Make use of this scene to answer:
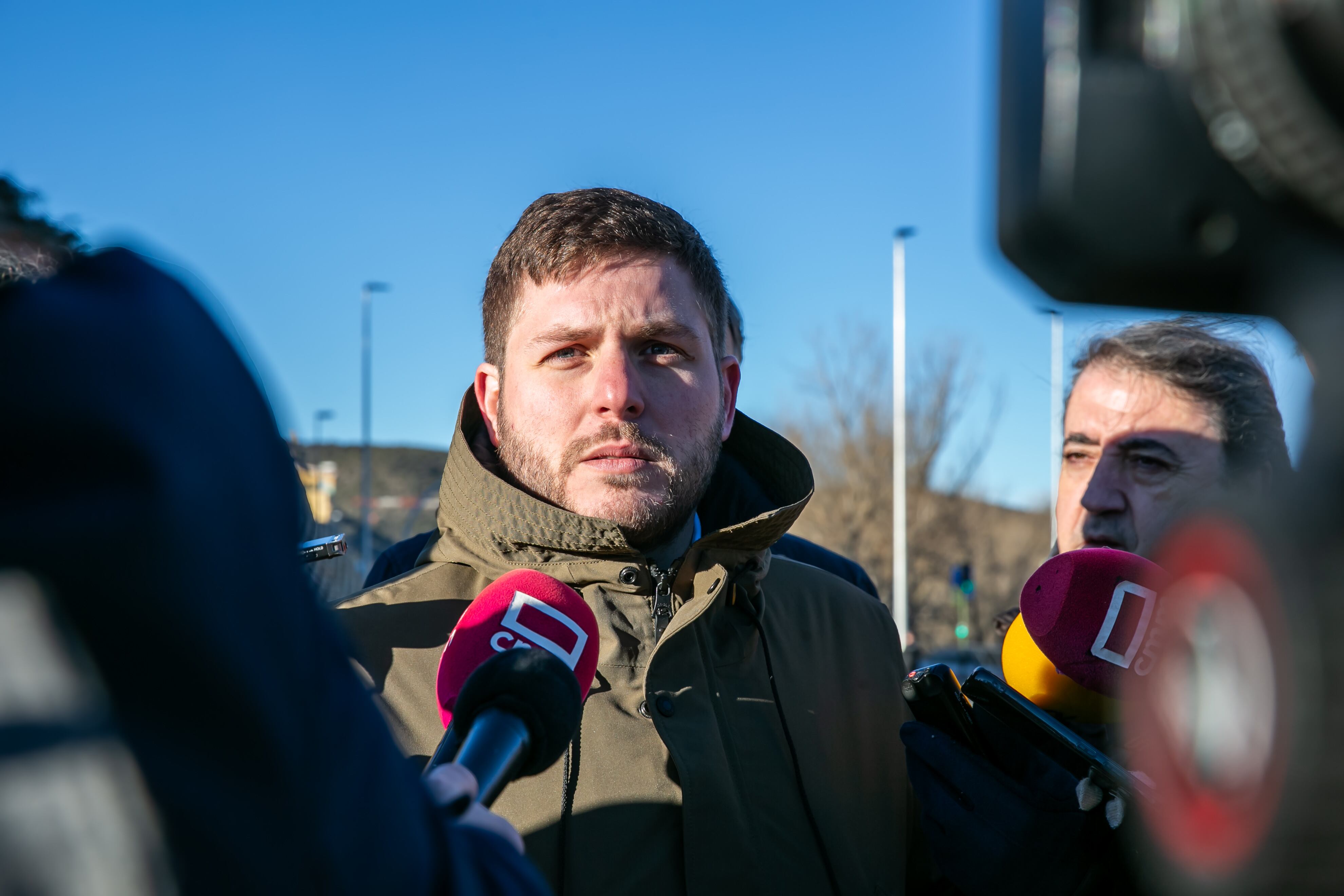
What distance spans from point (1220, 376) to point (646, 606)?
159 centimetres

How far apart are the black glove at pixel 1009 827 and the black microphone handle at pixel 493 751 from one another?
1.12m

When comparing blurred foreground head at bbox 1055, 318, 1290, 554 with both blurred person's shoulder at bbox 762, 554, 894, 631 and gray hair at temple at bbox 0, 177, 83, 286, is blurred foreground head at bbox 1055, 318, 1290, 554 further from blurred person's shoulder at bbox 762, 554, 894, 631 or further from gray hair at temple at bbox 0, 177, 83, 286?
gray hair at temple at bbox 0, 177, 83, 286

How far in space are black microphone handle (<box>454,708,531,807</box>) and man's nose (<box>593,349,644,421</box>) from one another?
1142mm

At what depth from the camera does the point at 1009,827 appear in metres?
2.01

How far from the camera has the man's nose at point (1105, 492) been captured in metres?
2.71

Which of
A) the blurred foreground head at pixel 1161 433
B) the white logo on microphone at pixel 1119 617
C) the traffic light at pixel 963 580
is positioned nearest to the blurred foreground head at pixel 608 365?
the white logo on microphone at pixel 1119 617

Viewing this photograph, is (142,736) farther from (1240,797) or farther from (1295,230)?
(1295,230)

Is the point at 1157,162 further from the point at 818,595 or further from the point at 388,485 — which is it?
the point at 388,485

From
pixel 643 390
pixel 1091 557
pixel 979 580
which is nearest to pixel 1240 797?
pixel 1091 557

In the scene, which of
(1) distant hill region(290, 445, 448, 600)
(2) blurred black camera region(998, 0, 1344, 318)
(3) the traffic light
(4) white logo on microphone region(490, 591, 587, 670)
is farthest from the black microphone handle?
(1) distant hill region(290, 445, 448, 600)

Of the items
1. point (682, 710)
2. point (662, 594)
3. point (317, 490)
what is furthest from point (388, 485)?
point (682, 710)

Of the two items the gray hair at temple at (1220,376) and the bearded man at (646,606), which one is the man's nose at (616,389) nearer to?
the bearded man at (646,606)

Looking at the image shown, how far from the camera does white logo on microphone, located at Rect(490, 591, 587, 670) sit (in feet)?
5.97

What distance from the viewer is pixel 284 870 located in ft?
2.53
